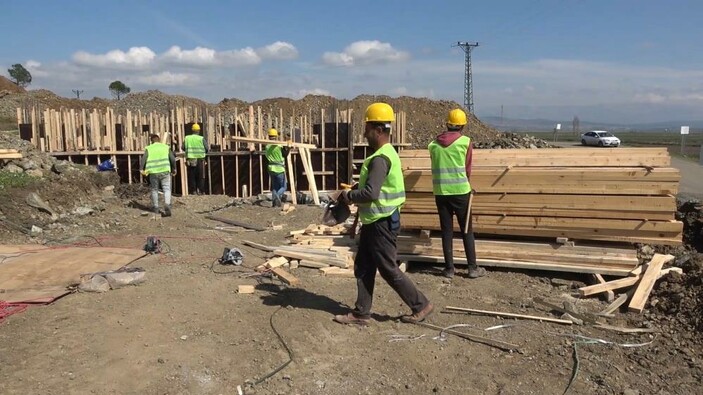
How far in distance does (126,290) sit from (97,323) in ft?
3.51

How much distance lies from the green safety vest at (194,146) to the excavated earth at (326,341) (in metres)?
7.02

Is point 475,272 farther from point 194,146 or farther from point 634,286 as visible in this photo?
point 194,146

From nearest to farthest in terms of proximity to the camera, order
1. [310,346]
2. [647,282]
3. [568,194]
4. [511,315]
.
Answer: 1. [310,346]
2. [511,315]
3. [647,282]
4. [568,194]

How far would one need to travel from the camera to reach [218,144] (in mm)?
15250

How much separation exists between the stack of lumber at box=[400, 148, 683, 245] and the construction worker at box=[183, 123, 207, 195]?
816 cm

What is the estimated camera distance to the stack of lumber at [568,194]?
21.7 ft

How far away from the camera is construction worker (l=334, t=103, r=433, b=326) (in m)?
4.91

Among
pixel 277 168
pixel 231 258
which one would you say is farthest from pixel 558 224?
pixel 277 168

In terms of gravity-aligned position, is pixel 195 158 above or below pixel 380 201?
above

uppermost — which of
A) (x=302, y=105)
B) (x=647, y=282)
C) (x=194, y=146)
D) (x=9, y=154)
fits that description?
(x=302, y=105)

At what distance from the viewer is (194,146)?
558 inches

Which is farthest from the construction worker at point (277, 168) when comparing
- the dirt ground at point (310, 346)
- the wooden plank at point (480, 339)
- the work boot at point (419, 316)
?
the wooden plank at point (480, 339)

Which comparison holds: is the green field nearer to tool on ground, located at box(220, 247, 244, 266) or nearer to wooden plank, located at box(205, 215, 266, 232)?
wooden plank, located at box(205, 215, 266, 232)

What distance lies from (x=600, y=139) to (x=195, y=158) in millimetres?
38472
